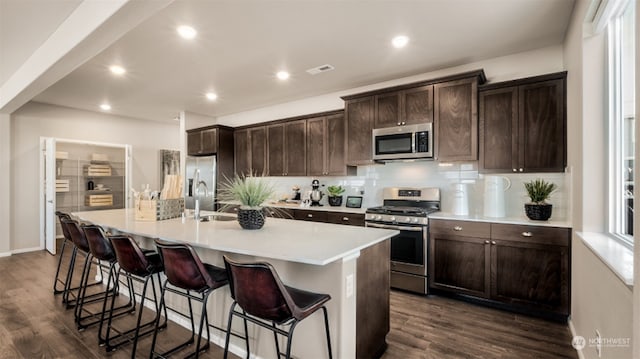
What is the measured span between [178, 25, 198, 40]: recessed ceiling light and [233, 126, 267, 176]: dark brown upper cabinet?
2488 millimetres

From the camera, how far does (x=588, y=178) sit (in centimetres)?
207

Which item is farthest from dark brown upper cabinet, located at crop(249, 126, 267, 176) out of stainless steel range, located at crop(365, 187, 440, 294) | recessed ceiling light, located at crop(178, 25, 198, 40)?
recessed ceiling light, located at crop(178, 25, 198, 40)

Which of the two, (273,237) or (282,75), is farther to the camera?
(282,75)

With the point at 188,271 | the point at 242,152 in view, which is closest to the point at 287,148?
the point at 242,152

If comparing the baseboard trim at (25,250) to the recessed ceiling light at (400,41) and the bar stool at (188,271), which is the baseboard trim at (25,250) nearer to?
the bar stool at (188,271)

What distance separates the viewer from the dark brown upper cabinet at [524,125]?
289 cm

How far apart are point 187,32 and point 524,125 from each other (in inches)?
134

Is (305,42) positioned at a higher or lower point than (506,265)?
higher

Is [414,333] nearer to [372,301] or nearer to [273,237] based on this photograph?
[372,301]

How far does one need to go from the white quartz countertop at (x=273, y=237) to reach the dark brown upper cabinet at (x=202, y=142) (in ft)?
9.47

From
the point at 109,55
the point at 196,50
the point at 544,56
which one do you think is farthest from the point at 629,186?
the point at 109,55

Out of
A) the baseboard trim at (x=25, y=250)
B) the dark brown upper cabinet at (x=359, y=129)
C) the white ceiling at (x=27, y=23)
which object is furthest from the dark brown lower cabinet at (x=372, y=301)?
the baseboard trim at (x=25, y=250)

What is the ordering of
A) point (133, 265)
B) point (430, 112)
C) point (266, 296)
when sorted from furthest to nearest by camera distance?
point (430, 112)
point (133, 265)
point (266, 296)

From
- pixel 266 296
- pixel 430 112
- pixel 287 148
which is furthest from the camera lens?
pixel 287 148
